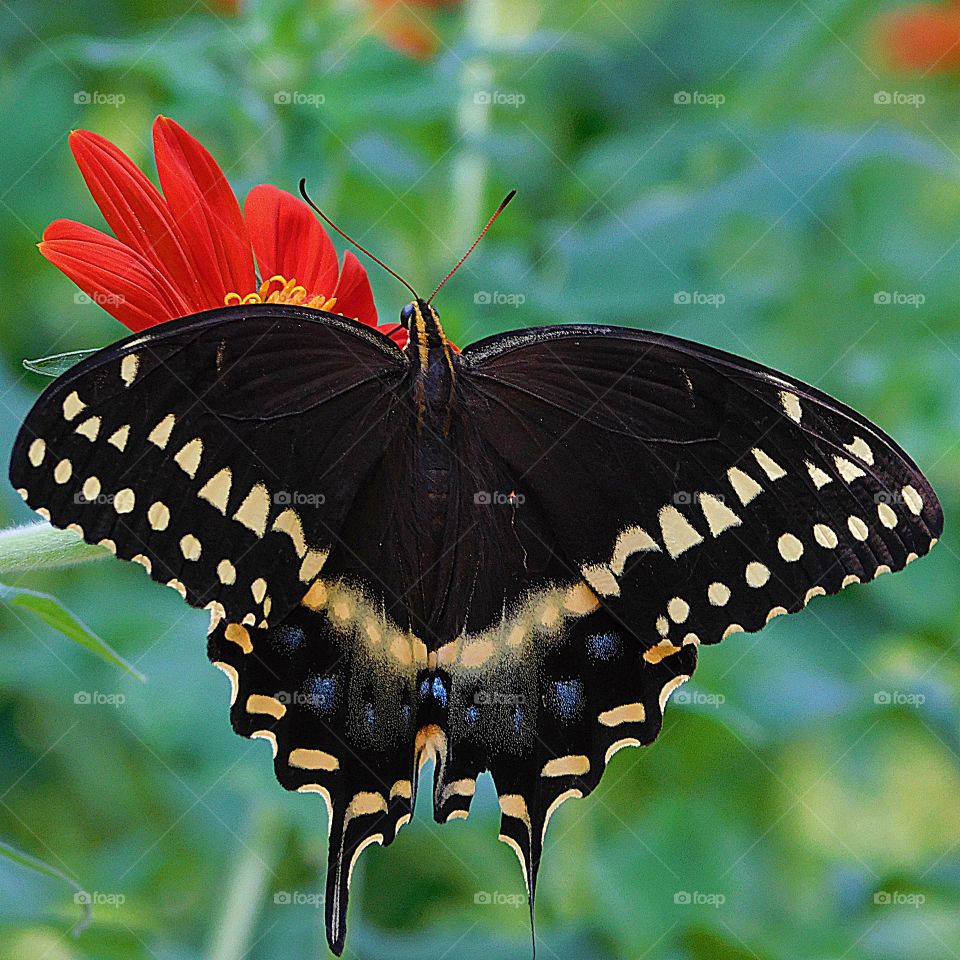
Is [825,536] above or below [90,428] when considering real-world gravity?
above

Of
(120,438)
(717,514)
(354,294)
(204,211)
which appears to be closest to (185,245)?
(204,211)

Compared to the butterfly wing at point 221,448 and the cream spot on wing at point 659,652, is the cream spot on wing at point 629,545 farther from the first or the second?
the butterfly wing at point 221,448

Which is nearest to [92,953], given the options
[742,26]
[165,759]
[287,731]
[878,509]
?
[165,759]

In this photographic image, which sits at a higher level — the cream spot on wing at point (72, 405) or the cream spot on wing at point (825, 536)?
the cream spot on wing at point (825, 536)

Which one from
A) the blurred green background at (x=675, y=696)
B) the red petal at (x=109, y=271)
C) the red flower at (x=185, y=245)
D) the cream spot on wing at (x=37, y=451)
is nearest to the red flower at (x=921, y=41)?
the blurred green background at (x=675, y=696)

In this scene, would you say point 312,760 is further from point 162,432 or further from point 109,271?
point 109,271

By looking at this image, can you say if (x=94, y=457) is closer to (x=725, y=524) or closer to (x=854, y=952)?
(x=725, y=524)

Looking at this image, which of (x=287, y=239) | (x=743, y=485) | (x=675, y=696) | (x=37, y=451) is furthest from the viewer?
(x=675, y=696)
